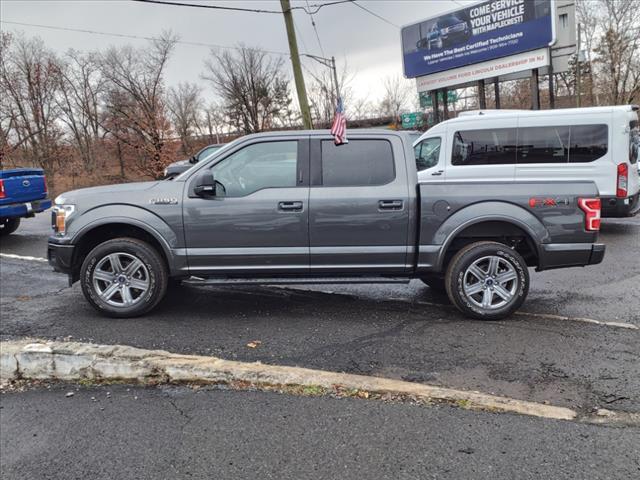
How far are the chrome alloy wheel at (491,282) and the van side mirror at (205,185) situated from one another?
8.35ft

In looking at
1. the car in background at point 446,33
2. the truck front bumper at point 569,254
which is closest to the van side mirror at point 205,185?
the truck front bumper at point 569,254

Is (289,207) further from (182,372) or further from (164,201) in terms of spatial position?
(182,372)

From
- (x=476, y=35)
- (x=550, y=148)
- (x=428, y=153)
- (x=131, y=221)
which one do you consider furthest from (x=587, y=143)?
(x=476, y=35)

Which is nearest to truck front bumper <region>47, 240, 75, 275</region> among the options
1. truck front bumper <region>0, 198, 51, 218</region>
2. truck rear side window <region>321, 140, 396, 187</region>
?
truck rear side window <region>321, 140, 396, 187</region>

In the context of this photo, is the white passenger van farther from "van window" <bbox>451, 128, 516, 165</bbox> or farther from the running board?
the running board

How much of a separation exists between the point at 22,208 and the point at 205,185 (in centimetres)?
747

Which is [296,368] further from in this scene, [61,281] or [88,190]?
[61,281]

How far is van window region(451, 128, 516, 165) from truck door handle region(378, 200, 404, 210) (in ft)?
19.1

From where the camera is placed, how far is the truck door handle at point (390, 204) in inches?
189

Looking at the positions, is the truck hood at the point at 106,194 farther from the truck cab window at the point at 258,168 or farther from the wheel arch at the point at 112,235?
the truck cab window at the point at 258,168

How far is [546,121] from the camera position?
9.38 m

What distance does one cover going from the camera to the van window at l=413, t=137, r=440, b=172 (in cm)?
1042

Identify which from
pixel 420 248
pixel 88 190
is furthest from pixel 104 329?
pixel 420 248

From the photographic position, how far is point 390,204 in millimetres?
4816
